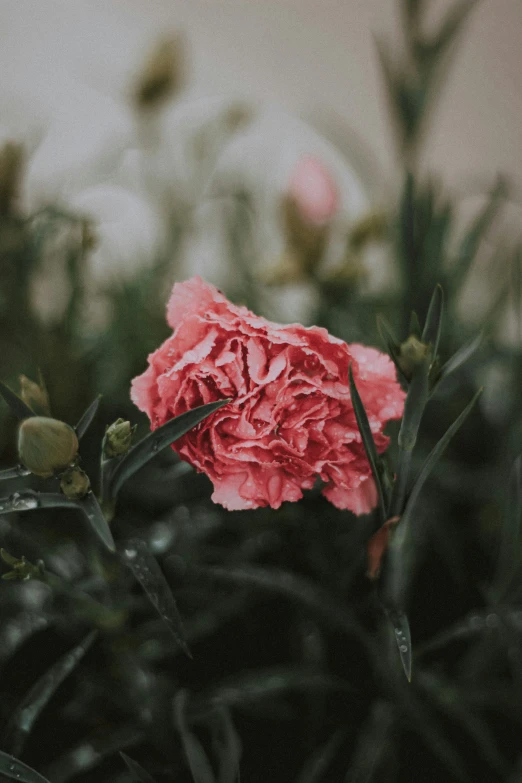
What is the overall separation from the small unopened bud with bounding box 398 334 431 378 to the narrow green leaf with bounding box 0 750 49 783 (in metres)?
0.25

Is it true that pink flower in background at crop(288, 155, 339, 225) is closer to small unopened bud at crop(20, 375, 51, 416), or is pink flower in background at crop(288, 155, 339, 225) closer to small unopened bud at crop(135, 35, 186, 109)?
small unopened bud at crop(135, 35, 186, 109)

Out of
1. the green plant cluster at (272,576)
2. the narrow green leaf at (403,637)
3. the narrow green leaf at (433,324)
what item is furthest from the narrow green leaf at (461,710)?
the narrow green leaf at (433,324)

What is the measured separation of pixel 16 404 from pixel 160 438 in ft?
0.24

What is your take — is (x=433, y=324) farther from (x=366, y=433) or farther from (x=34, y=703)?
(x=34, y=703)

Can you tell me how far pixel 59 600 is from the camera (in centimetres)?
43

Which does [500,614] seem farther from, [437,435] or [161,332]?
[161,332]

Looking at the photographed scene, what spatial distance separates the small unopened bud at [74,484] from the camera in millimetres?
283

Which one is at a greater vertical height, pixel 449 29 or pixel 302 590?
pixel 449 29

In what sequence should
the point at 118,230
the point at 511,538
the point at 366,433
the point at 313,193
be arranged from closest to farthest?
the point at 366,433
the point at 511,538
the point at 313,193
the point at 118,230

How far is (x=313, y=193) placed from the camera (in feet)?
1.99

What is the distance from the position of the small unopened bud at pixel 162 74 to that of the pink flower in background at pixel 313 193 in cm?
16

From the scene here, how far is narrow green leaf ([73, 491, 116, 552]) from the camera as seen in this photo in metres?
0.27

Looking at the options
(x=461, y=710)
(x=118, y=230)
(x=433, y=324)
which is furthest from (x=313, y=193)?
(x=118, y=230)

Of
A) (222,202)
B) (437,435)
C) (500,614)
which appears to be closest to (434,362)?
(500,614)
